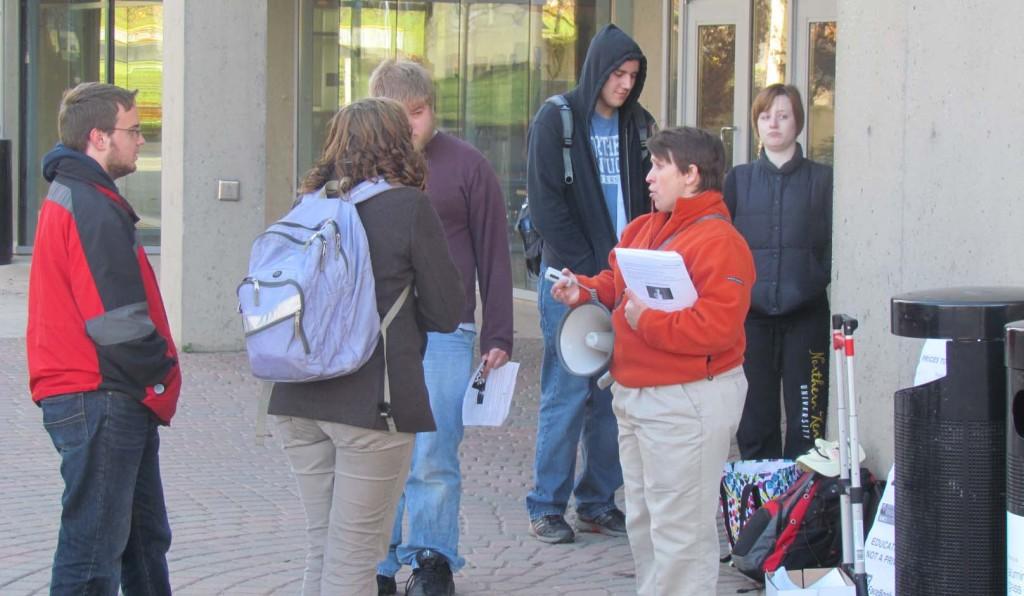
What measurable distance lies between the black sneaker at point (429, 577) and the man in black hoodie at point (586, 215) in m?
0.91

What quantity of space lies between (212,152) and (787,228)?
608 centimetres

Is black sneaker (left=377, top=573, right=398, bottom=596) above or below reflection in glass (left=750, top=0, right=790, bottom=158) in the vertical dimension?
below

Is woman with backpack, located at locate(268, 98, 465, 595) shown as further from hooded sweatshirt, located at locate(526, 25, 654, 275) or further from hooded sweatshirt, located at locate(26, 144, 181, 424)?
hooded sweatshirt, located at locate(526, 25, 654, 275)

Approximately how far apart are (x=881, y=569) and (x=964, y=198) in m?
1.39

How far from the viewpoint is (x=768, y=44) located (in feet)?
37.1

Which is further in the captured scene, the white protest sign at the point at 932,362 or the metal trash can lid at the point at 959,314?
the white protest sign at the point at 932,362

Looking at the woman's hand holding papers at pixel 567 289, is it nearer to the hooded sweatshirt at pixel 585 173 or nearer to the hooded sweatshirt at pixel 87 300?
the hooded sweatshirt at pixel 585 173

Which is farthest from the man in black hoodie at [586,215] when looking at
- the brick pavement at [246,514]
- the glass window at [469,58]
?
the glass window at [469,58]

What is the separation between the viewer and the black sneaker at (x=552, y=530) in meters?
6.14

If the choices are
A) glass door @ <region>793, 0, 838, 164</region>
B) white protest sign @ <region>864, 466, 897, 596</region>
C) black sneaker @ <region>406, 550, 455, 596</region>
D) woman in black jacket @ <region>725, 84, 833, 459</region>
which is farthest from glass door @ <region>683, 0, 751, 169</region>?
black sneaker @ <region>406, 550, 455, 596</region>

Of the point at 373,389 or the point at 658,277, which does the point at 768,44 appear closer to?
the point at 658,277

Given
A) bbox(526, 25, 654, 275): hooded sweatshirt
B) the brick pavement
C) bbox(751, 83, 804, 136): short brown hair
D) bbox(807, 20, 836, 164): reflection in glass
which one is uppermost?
bbox(807, 20, 836, 164): reflection in glass

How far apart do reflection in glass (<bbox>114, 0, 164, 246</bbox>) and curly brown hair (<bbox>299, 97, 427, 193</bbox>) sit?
49.1 ft

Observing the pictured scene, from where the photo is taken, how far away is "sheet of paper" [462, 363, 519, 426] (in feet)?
17.5
